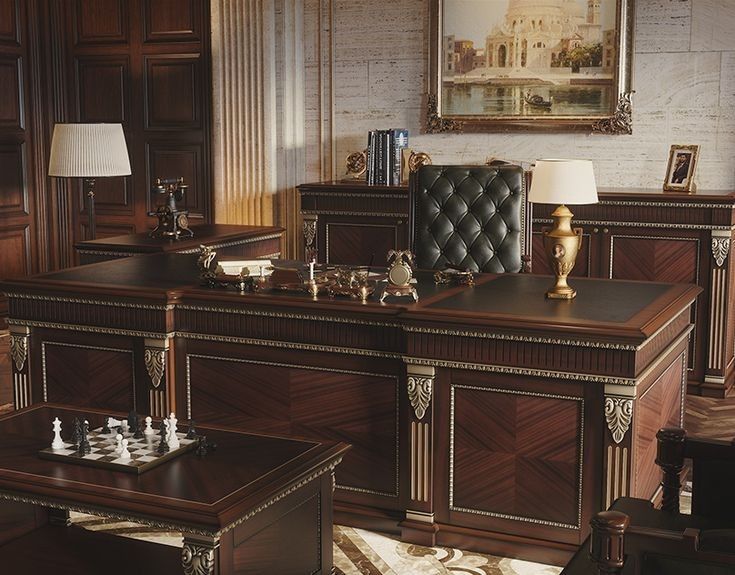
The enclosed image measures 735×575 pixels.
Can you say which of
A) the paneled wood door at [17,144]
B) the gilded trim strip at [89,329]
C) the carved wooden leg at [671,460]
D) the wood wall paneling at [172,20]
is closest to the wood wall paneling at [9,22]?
the paneled wood door at [17,144]

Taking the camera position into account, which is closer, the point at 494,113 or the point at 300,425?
the point at 300,425

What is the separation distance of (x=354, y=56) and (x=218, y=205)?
4.65 ft

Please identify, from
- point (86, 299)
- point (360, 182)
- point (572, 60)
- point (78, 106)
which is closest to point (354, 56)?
point (360, 182)

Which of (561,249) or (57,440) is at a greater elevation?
(561,249)

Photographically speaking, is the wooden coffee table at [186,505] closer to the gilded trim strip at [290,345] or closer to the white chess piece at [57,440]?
the white chess piece at [57,440]

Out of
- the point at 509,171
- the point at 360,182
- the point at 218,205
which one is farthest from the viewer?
the point at 218,205

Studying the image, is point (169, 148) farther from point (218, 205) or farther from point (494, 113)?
point (494, 113)

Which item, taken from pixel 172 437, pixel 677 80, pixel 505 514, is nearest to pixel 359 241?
pixel 677 80

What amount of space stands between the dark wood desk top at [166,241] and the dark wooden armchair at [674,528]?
10.6 feet

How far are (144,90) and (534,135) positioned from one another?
2955 millimetres

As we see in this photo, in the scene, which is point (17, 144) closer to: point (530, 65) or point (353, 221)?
point (353, 221)

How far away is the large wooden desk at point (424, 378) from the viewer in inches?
142

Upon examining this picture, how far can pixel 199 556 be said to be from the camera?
275cm

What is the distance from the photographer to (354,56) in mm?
7383
